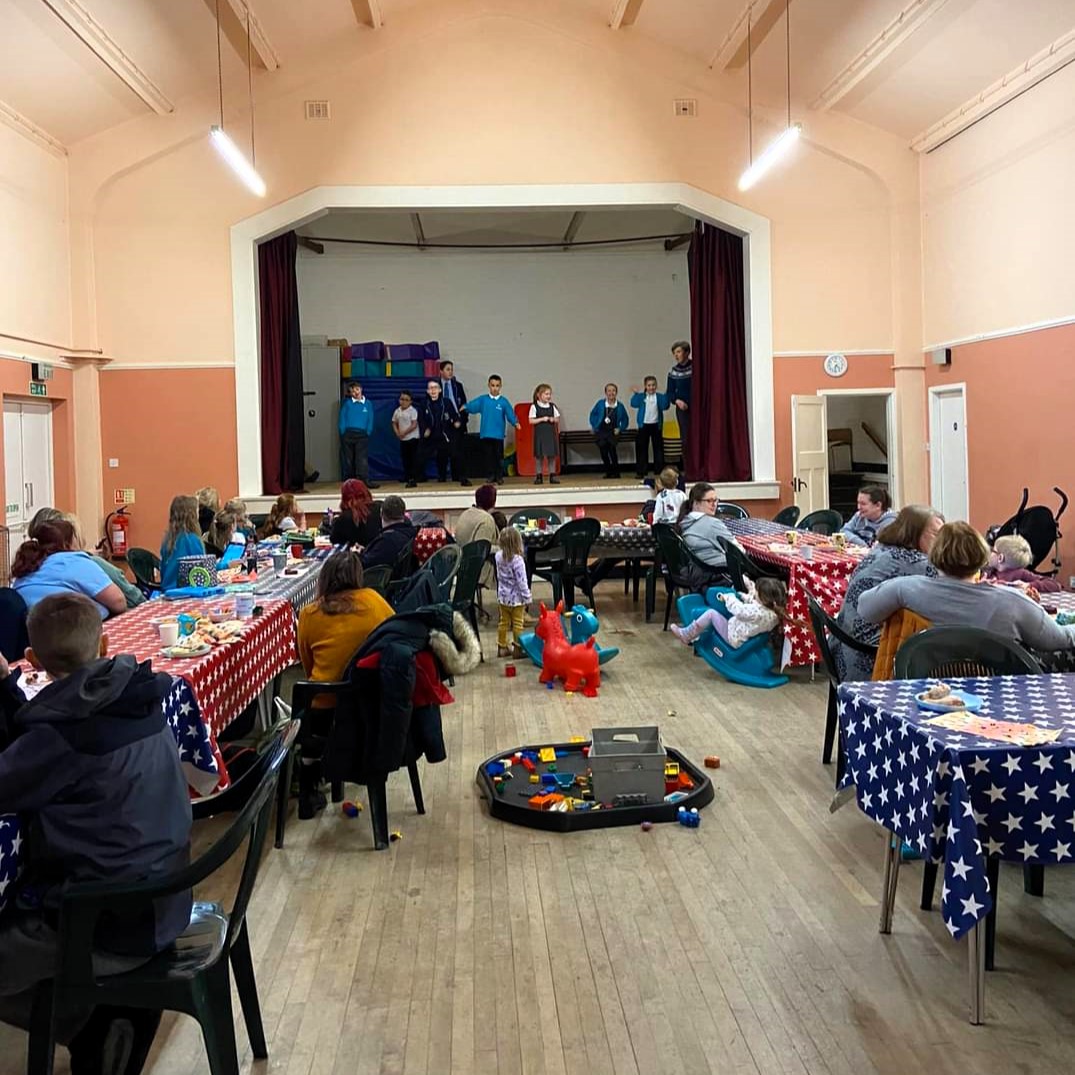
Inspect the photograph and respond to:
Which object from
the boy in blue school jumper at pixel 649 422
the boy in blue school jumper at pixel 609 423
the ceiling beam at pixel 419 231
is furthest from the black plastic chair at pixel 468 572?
the ceiling beam at pixel 419 231

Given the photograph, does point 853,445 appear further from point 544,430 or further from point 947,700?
point 947,700

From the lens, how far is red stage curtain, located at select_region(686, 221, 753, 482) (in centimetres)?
1250

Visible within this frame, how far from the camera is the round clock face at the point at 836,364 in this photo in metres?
11.9

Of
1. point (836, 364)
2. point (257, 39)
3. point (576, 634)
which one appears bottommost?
point (576, 634)

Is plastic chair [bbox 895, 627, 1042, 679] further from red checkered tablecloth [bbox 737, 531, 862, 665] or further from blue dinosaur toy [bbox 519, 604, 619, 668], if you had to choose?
blue dinosaur toy [bbox 519, 604, 619, 668]

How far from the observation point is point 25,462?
1016cm

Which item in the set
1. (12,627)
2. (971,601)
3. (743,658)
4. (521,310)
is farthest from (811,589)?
(521,310)

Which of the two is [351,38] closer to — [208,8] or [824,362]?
[208,8]

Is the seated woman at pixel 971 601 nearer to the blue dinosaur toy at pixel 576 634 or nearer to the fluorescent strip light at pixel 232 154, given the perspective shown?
the blue dinosaur toy at pixel 576 634

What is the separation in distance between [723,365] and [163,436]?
6396 millimetres

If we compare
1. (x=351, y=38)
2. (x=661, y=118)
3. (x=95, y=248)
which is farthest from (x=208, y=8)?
(x=661, y=118)

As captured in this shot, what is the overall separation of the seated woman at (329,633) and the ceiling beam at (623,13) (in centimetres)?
863

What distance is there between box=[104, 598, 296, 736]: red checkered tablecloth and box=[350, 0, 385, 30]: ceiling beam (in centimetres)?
772

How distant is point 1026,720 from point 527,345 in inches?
556
